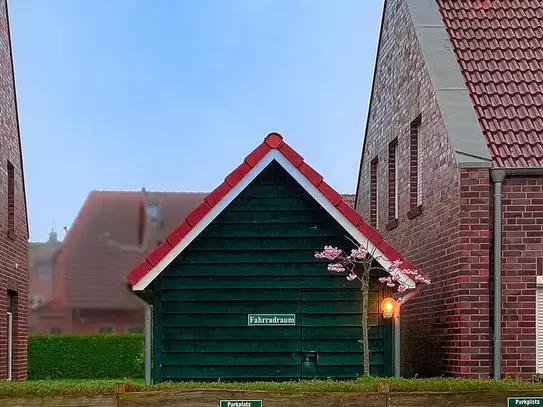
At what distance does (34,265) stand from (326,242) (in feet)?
13.2

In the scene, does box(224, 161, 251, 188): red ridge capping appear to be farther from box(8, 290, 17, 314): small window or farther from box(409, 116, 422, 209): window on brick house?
box(8, 290, 17, 314): small window

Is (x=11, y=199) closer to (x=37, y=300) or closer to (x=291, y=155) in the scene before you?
(x=37, y=300)

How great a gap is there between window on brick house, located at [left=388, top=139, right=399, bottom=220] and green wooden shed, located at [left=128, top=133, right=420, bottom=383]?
198 inches

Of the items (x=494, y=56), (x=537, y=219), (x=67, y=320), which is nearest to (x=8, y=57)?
(x=67, y=320)

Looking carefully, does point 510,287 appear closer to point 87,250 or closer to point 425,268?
point 425,268

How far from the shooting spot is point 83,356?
32.7m

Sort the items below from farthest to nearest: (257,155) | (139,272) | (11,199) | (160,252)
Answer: (11,199) → (257,155) → (160,252) → (139,272)

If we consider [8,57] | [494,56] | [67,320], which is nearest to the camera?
[67,320]

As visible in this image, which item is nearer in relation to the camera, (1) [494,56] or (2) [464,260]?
(2) [464,260]

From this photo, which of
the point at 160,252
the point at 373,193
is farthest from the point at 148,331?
the point at 373,193

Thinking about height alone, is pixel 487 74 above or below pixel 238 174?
above

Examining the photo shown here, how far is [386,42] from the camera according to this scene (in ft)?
56.7

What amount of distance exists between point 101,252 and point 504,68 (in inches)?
249

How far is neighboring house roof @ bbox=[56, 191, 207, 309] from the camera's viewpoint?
11.1m
